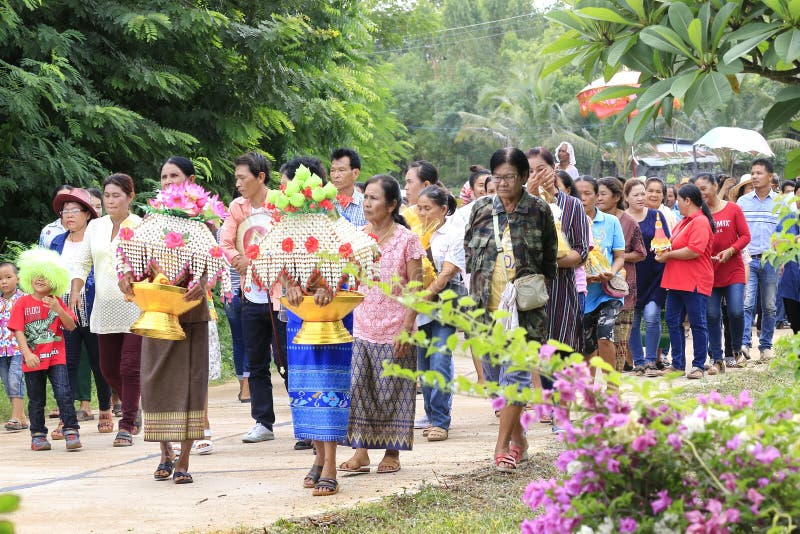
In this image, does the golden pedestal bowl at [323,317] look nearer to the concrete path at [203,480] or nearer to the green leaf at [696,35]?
the concrete path at [203,480]

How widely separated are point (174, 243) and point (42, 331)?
2.73 meters

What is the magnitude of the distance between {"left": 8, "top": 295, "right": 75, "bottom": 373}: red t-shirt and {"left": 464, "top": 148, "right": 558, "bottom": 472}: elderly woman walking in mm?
→ 3791

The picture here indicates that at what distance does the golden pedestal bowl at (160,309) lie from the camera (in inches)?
261

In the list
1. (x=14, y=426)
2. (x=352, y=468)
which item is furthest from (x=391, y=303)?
(x=14, y=426)

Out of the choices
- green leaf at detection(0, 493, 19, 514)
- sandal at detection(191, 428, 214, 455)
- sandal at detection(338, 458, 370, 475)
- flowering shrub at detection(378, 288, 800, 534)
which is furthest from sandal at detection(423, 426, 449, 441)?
green leaf at detection(0, 493, 19, 514)

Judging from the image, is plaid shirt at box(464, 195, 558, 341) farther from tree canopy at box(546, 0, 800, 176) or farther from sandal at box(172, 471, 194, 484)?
tree canopy at box(546, 0, 800, 176)

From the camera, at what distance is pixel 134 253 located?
676 cm

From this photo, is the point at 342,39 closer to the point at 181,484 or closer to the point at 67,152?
the point at 67,152

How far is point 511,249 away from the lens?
6891 millimetres

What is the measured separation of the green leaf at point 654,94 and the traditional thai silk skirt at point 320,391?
3.11m

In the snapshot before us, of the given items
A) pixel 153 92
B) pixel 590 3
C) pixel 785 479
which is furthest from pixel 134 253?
pixel 153 92

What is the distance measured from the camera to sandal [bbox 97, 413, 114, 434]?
374 inches

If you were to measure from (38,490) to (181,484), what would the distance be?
871 millimetres

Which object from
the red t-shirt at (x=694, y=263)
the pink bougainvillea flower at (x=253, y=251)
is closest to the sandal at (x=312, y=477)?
the pink bougainvillea flower at (x=253, y=251)
